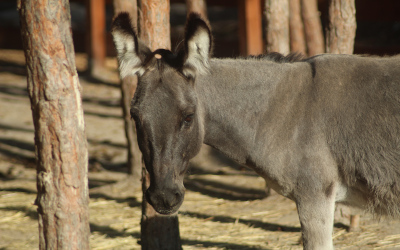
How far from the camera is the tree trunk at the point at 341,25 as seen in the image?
4973 millimetres

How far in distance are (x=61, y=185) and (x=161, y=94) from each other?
88 cm

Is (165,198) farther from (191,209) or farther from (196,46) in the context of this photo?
(191,209)

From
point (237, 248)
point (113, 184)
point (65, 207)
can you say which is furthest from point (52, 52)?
point (113, 184)

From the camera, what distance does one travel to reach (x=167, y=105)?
3230mm

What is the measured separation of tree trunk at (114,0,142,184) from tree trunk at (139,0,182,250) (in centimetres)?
176

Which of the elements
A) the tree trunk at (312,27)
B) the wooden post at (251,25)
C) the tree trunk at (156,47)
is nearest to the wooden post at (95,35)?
the wooden post at (251,25)

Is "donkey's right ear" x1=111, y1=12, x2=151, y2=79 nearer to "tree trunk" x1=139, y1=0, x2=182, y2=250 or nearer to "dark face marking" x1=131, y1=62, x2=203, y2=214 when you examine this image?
"dark face marking" x1=131, y1=62, x2=203, y2=214

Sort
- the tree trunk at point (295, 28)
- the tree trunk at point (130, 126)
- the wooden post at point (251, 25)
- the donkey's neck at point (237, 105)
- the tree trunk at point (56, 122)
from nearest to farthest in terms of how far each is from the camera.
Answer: the tree trunk at point (56, 122), the donkey's neck at point (237, 105), the tree trunk at point (130, 126), the tree trunk at point (295, 28), the wooden post at point (251, 25)

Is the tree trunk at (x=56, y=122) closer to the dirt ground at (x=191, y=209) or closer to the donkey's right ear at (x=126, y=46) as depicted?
the donkey's right ear at (x=126, y=46)

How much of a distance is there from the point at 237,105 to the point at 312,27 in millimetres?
3673

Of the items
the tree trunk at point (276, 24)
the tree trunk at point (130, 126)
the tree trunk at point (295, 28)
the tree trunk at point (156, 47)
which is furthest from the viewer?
the tree trunk at point (295, 28)

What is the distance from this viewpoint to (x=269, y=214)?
5660 mm

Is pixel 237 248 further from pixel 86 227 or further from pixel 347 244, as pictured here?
pixel 86 227

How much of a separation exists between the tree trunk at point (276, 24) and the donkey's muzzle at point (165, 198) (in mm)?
2946
